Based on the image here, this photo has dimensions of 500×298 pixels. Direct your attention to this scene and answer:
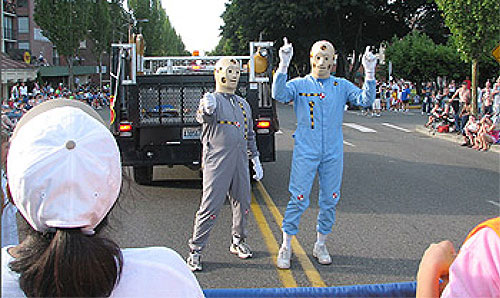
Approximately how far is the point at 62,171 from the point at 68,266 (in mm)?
222

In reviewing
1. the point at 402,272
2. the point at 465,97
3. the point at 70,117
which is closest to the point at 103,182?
the point at 70,117

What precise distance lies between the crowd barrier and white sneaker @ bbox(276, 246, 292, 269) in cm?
168

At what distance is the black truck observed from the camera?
26.9 feet

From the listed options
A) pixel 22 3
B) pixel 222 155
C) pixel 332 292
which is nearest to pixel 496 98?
pixel 222 155

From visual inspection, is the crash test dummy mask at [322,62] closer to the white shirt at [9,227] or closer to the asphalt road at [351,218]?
the asphalt road at [351,218]

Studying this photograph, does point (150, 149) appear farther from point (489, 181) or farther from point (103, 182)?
point (103, 182)

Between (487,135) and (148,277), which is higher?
(148,277)

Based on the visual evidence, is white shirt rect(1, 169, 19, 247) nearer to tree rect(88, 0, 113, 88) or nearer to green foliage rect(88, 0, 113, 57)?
tree rect(88, 0, 113, 88)

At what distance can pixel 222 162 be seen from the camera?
17.3 ft

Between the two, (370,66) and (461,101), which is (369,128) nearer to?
(461,101)

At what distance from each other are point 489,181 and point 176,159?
582 cm

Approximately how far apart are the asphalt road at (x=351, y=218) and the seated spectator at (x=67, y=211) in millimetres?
901

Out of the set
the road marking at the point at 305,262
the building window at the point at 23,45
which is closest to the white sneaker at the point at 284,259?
the road marking at the point at 305,262

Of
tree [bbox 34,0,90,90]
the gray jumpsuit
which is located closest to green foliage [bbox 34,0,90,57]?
tree [bbox 34,0,90,90]
